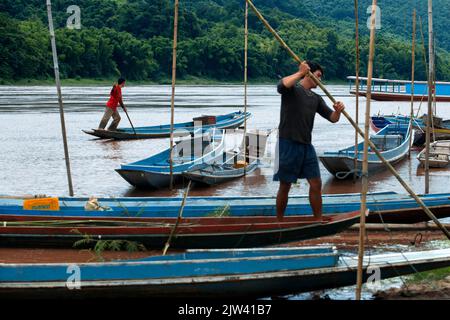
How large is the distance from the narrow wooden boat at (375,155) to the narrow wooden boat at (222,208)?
10.3 ft

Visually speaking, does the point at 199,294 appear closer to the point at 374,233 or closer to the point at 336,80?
the point at 374,233

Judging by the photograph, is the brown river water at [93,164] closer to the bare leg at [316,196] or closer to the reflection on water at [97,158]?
the reflection on water at [97,158]

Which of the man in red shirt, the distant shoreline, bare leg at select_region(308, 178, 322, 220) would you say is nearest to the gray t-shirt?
bare leg at select_region(308, 178, 322, 220)

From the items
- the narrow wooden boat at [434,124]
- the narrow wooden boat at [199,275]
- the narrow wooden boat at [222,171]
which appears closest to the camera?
the narrow wooden boat at [199,275]

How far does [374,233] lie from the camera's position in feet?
27.6

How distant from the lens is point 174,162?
1341 cm

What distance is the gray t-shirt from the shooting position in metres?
7.06

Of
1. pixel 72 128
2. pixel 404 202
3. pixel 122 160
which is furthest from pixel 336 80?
pixel 404 202

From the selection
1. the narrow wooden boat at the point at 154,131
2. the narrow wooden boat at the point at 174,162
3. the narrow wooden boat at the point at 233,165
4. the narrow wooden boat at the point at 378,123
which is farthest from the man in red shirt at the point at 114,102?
the narrow wooden boat at the point at 378,123

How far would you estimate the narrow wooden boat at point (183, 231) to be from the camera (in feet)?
24.3

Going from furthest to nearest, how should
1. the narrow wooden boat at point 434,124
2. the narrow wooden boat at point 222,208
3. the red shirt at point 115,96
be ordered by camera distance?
the narrow wooden boat at point 434,124 → the red shirt at point 115,96 → the narrow wooden boat at point 222,208

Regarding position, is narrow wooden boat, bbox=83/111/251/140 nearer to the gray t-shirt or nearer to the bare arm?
the gray t-shirt

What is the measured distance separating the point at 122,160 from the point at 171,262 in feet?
35.5

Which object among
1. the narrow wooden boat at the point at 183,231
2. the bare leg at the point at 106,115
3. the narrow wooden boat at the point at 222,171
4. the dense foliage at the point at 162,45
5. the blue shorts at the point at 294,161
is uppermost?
the dense foliage at the point at 162,45
